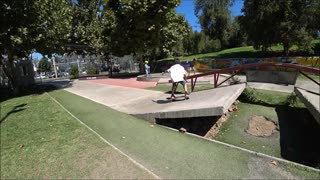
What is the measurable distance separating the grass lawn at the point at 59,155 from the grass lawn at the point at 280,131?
11.6 feet

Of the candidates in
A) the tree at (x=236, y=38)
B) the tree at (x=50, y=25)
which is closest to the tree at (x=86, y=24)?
the tree at (x=50, y=25)

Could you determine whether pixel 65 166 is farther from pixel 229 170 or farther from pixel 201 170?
pixel 229 170

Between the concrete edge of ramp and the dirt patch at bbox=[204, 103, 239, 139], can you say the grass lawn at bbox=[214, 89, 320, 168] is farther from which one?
the concrete edge of ramp

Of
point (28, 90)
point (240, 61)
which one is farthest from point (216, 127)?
point (240, 61)

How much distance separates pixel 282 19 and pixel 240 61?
636 cm

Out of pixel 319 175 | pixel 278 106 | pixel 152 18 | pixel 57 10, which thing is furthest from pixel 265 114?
pixel 152 18

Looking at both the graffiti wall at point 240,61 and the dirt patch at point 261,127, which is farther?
the graffiti wall at point 240,61

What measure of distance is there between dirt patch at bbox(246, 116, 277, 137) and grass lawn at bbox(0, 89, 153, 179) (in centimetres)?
440

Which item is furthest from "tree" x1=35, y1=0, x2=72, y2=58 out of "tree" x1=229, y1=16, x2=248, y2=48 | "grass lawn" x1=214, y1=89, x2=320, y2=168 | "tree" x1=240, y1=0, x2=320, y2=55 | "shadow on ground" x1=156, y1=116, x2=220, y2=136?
"tree" x1=229, y1=16, x2=248, y2=48

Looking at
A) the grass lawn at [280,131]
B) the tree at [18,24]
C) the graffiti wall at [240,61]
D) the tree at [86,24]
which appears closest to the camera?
the grass lawn at [280,131]

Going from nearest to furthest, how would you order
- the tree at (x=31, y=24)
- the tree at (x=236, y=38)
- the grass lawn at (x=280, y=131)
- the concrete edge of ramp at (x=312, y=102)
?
the concrete edge of ramp at (x=312, y=102)
the grass lawn at (x=280, y=131)
the tree at (x=31, y=24)
the tree at (x=236, y=38)

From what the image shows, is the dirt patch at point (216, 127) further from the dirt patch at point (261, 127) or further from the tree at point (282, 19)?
the tree at point (282, 19)

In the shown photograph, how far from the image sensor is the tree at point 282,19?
2566 centimetres

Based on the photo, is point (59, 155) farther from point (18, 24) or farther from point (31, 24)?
point (18, 24)
